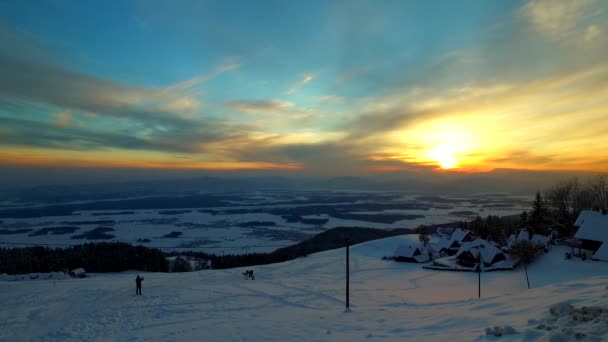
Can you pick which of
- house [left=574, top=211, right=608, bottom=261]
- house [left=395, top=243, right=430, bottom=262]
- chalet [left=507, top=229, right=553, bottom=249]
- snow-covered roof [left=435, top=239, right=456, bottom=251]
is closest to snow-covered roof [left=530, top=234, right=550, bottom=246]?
chalet [left=507, top=229, right=553, bottom=249]

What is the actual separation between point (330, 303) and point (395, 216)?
14561 cm

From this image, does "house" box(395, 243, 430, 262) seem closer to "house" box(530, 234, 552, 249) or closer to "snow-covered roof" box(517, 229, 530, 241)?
"snow-covered roof" box(517, 229, 530, 241)

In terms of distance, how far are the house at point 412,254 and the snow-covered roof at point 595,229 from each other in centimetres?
1834

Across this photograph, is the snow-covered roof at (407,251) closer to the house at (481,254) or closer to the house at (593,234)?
the house at (481,254)

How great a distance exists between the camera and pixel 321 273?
39.2 metres

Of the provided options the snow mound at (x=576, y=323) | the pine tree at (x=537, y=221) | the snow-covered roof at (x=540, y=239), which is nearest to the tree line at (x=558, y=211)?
the pine tree at (x=537, y=221)

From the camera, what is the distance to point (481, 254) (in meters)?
39.9

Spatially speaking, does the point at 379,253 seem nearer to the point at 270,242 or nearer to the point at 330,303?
the point at 330,303

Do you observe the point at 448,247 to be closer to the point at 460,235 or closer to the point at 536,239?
the point at 460,235

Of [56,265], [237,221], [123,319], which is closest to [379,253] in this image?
[123,319]

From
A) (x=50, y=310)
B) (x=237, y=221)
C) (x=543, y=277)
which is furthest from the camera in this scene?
(x=237, y=221)

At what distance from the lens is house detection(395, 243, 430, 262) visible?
4753 cm

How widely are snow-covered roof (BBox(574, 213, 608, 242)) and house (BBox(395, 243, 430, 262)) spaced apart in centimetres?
1834

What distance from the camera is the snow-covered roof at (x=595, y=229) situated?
34853 mm
